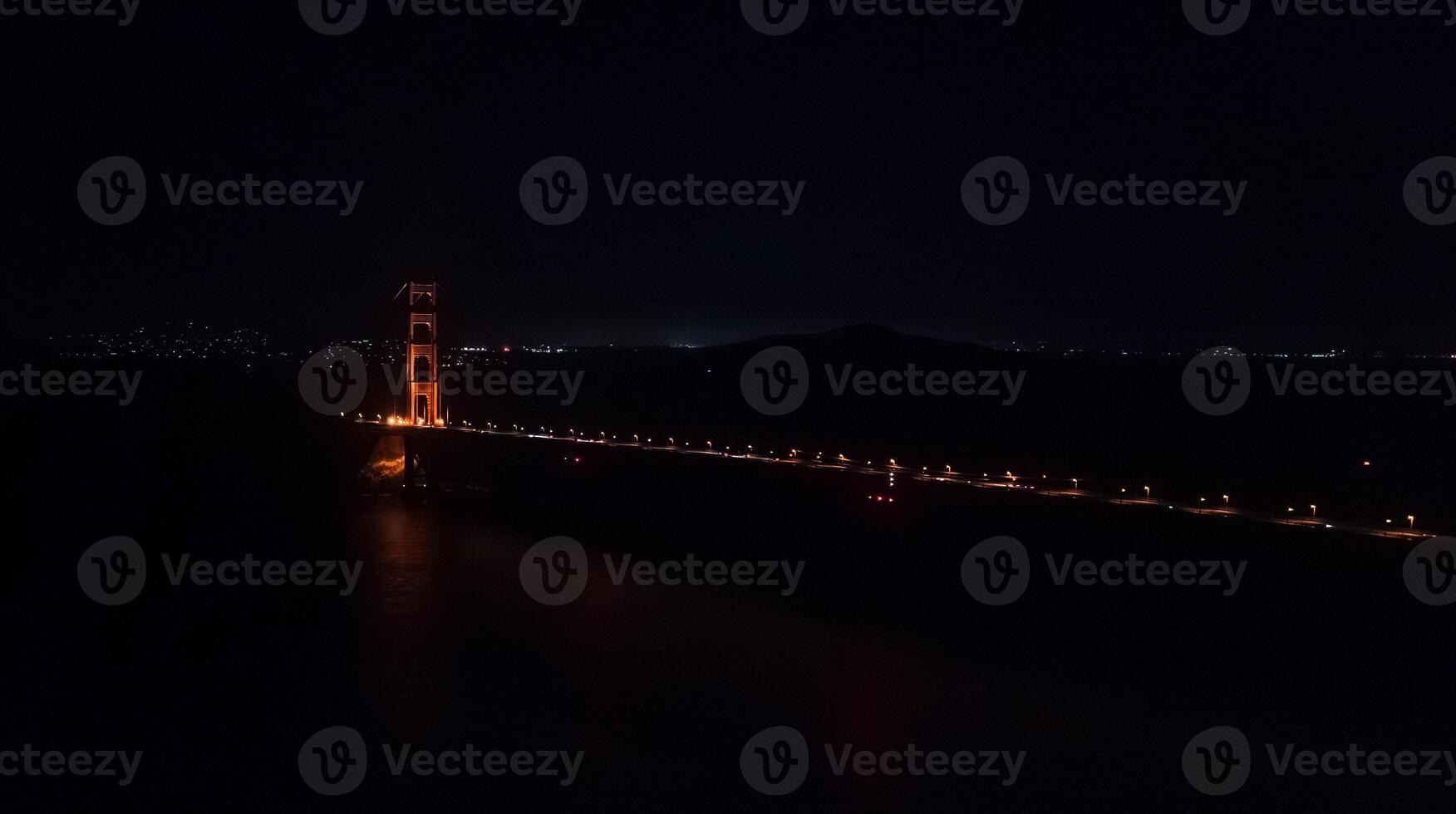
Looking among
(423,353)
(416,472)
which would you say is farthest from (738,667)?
(423,353)

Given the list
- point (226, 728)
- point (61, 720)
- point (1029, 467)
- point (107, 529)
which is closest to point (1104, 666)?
point (226, 728)

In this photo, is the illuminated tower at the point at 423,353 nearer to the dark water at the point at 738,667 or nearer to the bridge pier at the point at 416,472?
the bridge pier at the point at 416,472

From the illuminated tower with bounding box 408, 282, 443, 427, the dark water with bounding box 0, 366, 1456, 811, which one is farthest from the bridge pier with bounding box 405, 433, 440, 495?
the illuminated tower with bounding box 408, 282, 443, 427

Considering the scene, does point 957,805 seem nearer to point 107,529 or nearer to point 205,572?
point 205,572

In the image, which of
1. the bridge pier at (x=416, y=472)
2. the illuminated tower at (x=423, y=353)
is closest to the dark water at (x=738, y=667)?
the bridge pier at (x=416, y=472)

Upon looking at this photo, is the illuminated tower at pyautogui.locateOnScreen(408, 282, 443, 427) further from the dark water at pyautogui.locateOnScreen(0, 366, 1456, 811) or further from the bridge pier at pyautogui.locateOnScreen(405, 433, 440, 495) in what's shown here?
the dark water at pyautogui.locateOnScreen(0, 366, 1456, 811)

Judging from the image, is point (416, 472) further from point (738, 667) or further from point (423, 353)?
point (738, 667)
